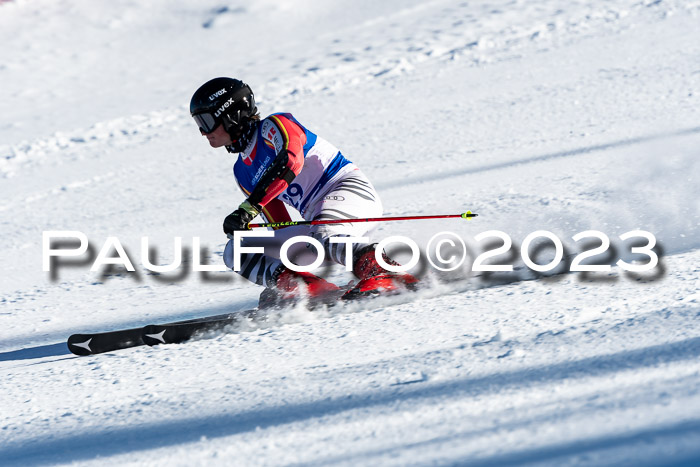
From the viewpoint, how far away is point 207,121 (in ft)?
12.2

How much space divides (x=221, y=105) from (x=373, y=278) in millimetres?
1052

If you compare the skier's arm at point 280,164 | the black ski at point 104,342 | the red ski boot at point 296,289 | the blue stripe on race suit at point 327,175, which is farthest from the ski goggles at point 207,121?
the black ski at point 104,342

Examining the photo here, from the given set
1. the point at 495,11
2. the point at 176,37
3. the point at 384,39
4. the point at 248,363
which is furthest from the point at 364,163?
the point at 176,37

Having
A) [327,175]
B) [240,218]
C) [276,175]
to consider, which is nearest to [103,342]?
[240,218]

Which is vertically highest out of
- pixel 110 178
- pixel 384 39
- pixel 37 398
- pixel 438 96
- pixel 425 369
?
pixel 384 39

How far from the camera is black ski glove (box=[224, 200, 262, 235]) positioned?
352cm

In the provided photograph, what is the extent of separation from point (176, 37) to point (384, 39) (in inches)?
173

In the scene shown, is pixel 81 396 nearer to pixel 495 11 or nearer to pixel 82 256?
pixel 82 256

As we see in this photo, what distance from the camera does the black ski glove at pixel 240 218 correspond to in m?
3.52

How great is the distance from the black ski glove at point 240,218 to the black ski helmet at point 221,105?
0.42 meters

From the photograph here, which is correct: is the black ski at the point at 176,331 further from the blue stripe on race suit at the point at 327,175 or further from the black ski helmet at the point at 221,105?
the black ski helmet at the point at 221,105

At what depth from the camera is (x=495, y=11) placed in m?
11.8

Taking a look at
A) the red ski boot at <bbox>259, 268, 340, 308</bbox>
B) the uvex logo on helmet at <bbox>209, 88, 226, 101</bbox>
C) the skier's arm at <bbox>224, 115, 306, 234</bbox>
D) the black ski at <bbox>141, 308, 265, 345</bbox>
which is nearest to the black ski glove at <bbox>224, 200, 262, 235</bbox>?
the skier's arm at <bbox>224, 115, 306, 234</bbox>

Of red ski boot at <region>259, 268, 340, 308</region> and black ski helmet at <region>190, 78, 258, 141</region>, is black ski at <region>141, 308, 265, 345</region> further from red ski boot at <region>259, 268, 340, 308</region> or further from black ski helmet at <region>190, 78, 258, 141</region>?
black ski helmet at <region>190, 78, 258, 141</region>
